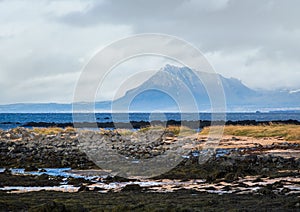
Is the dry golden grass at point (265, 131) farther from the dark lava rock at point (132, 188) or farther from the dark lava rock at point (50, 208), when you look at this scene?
the dark lava rock at point (50, 208)

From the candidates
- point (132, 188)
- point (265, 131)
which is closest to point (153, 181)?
point (132, 188)

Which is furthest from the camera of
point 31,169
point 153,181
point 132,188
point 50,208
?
point 31,169

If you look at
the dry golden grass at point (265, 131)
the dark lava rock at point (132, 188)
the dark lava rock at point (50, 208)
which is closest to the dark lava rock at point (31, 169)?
the dark lava rock at point (132, 188)

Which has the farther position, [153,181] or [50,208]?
[153,181]

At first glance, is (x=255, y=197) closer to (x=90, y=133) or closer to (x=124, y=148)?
(x=124, y=148)

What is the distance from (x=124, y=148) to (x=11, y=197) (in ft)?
65.4

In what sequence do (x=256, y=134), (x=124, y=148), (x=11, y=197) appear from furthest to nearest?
(x=256, y=134) < (x=124, y=148) < (x=11, y=197)

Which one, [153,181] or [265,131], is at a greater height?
[265,131]

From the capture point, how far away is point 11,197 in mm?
16578

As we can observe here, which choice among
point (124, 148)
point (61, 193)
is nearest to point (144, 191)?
point (61, 193)

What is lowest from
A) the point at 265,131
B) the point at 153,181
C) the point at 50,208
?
the point at 153,181

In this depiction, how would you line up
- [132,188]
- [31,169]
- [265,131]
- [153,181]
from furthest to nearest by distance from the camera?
[265,131] → [31,169] → [153,181] → [132,188]

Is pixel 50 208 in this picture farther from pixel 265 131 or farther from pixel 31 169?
pixel 265 131

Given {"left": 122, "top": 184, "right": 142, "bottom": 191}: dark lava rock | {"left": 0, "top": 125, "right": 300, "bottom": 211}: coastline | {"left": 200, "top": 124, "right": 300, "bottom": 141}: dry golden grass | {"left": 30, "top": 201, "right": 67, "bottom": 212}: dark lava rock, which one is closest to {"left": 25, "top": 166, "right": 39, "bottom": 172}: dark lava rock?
{"left": 0, "top": 125, "right": 300, "bottom": 211}: coastline
